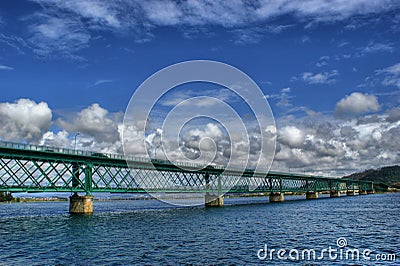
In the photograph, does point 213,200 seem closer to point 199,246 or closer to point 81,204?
point 81,204

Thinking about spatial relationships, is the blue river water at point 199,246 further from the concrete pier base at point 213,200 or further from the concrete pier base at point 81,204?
the concrete pier base at point 213,200

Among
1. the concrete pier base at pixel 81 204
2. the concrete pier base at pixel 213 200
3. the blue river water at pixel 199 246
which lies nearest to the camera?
the blue river water at pixel 199 246

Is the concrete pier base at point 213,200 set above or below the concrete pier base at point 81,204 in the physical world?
below

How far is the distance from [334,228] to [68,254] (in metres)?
46.1

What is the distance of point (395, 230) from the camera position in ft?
209

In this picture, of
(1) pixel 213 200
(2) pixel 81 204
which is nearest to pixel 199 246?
(2) pixel 81 204

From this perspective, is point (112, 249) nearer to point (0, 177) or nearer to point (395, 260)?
point (395, 260)

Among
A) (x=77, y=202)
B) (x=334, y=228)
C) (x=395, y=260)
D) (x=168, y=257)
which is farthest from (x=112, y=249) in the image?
(x=77, y=202)

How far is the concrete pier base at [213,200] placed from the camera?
16075cm

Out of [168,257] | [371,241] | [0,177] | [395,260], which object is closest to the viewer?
[395,260]

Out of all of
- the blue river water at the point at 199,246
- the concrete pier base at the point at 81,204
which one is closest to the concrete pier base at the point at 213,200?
the concrete pier base at the point at 81,204

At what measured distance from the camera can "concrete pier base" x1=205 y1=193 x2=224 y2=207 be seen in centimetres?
16075

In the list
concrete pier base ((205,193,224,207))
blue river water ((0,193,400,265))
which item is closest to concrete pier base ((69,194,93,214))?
blue river water ((0,193,400,265))

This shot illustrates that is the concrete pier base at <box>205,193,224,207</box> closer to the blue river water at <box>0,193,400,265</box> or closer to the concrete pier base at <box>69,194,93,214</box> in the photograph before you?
the concrete pier base at <box>69,194,93,214</box>
